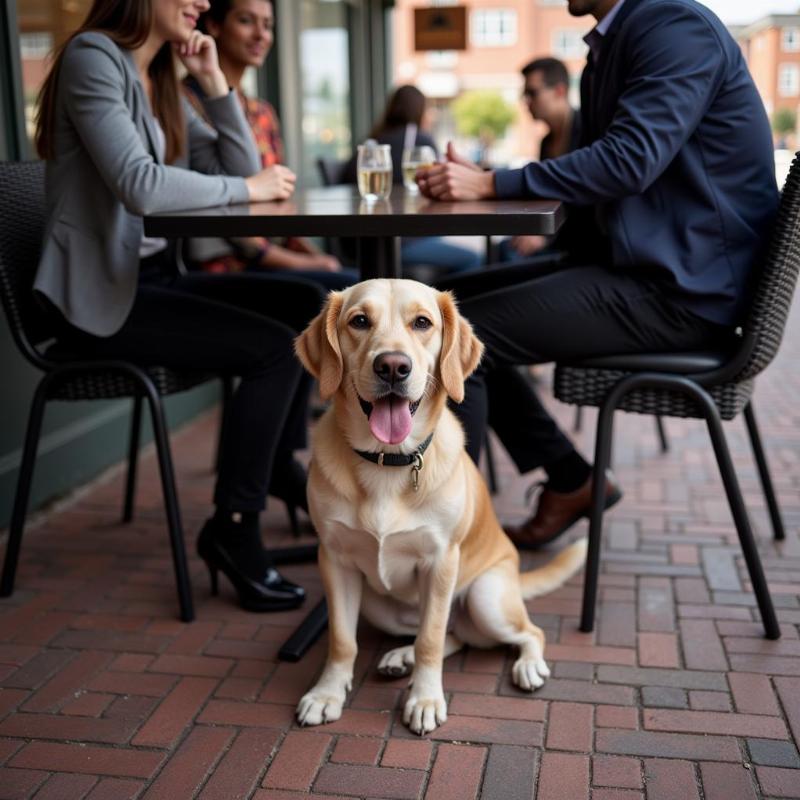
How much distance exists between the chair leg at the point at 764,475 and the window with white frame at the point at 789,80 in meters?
1.21

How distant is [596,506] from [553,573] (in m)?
0.28

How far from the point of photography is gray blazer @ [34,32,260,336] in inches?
113

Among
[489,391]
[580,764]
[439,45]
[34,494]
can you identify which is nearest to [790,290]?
[489,391]

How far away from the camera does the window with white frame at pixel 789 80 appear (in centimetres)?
373

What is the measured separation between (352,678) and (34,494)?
1.93 m

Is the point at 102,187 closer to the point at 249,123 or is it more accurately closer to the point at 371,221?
the point at 371,221

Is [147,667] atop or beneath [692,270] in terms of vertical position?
beneath

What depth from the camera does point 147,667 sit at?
2781 mm

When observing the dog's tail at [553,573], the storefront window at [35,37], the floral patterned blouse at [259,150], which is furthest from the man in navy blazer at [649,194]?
the storefront window at [35,37]

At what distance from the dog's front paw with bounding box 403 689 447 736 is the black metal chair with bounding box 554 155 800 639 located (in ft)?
2.20

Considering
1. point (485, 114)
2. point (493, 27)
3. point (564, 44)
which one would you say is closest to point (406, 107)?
point (485, 114)

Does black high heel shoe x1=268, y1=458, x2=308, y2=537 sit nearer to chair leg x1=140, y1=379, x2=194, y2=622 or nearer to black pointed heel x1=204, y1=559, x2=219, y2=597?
black pointed heel x1=204, y1=559, x2=219, y2=597

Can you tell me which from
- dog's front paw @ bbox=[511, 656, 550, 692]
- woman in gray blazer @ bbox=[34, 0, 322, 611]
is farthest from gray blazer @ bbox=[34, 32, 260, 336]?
dog's front paw @ bbox=[511, 656, 550, 692]

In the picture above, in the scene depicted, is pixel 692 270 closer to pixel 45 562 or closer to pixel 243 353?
pixel 243 353
